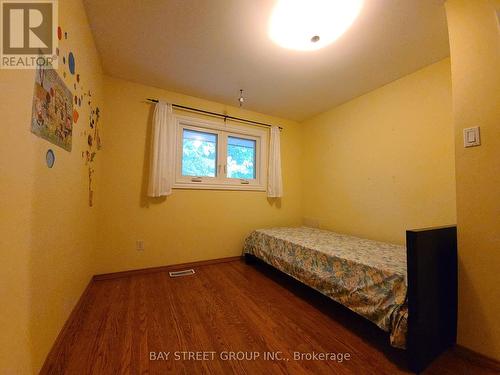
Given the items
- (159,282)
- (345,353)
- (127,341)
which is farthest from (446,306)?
(159,282)

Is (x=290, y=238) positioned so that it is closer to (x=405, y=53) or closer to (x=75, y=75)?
(x=405, y=53)

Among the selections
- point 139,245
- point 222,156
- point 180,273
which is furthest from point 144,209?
point 222,156

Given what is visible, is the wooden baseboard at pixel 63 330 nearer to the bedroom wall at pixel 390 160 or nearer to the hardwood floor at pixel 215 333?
the hardwood floor at pixel 215 333

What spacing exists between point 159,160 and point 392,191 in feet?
8.80

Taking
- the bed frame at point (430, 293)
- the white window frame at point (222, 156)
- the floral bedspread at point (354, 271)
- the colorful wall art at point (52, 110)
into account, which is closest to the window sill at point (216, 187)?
the white window frame at point (222, 156)

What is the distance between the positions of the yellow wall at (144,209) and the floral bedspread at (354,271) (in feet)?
2.42

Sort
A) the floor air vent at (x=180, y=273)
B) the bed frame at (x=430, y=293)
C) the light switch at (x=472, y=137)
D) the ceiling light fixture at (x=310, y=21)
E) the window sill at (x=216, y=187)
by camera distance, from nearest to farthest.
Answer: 1. the bed frame at (x=430, y=293)
2. the light switch at (x=472, y=137)
3. the ceiling light fixture at (x=310, y=21)
4. the floor air vent at (x=180, y=273)
5. the window sill at (x=216, y=187)

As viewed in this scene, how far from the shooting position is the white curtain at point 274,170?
10.3 feet

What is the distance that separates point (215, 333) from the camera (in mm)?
1335

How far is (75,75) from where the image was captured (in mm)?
1363

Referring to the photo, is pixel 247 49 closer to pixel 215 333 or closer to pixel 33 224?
pixel 33 224

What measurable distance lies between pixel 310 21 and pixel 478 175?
145 cm

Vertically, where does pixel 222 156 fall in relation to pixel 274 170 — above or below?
above

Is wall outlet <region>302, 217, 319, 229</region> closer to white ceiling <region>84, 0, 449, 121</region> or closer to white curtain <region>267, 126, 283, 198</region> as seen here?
white curtain <region>267, 126, 283, 198</region>
